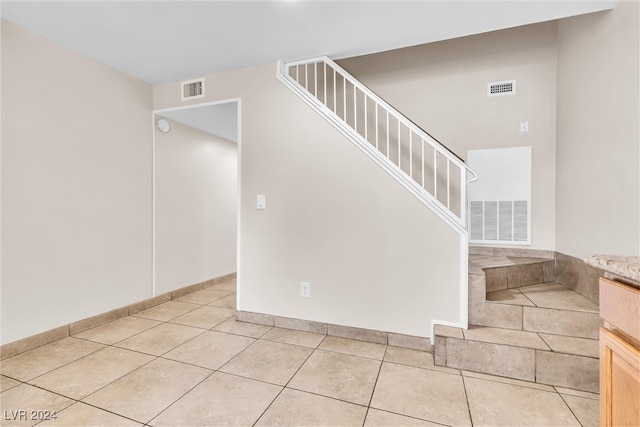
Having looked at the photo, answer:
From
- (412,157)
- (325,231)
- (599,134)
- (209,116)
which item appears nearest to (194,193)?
(209,116)

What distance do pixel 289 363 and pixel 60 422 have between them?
1.25 m

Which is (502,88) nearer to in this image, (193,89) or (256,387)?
(193,89)

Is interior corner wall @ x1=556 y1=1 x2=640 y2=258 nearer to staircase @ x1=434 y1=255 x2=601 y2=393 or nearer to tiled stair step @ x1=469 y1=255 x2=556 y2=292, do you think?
tiled stair step @ x1=469 y1=255 x2=556 y2=292

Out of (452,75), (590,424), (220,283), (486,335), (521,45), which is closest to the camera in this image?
(590,424)

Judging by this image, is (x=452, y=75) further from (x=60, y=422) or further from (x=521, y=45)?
(x=60, y=422)

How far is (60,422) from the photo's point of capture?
4.73 feet

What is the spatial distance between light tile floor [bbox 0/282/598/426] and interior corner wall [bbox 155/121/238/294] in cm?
114

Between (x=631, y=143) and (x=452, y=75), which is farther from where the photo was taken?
(x=452, y=75)

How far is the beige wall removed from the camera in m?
2.23

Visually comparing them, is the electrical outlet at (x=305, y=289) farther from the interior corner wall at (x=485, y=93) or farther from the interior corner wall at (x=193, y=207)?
the interior corner wall at (x=485, y=93)

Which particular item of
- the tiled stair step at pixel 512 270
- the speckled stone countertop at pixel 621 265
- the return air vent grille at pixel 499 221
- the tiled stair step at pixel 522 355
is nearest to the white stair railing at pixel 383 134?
the return air vent grille at pixel 499 221

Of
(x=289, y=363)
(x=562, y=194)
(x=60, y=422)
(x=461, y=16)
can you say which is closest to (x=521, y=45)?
(x=461, y=16)

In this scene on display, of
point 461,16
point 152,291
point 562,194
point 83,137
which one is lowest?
point 152,291

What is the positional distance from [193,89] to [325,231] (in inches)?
82.2
